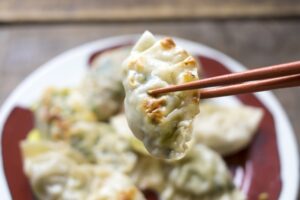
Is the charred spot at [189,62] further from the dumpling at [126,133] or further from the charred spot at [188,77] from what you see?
the dumpling at [126,133]

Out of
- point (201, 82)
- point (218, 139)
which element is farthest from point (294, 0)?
point (201, 82)

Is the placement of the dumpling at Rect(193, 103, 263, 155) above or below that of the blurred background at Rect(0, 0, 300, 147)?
below

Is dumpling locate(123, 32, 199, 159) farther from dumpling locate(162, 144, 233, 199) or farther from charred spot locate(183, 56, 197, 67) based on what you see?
dumpling locate(162, 144, 233, 199)

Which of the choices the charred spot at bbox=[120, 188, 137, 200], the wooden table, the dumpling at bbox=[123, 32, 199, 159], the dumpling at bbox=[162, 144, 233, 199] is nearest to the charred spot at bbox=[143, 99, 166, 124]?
the dumpling at bbox=[123, 32, 199, 159]

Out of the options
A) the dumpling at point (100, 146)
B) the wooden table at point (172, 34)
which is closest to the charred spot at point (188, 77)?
the dumpling at point (100, 146)

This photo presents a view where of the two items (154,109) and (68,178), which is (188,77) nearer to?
(154,109)

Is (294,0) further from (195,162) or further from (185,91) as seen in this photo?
(185,91)

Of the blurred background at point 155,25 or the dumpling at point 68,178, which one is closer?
the dumpling at point 68,178
